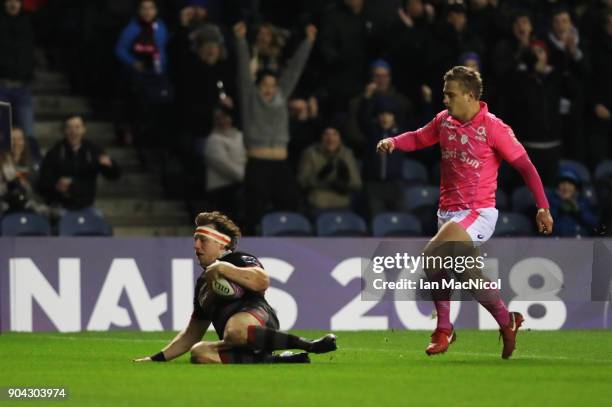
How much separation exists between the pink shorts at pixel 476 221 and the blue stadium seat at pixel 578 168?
26.2ft

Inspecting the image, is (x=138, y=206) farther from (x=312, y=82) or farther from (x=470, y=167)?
(x=470, y=167)

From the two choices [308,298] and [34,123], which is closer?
[308,298]

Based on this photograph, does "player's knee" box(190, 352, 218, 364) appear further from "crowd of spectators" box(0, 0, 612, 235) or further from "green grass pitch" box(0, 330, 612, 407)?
"crowd of spectators" box(0, 0, 612, 235)

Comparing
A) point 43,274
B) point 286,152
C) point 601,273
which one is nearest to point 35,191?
point 43,274

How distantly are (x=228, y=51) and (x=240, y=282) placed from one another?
9.03 metres

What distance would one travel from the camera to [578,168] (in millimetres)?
19844

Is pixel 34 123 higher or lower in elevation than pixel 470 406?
higher

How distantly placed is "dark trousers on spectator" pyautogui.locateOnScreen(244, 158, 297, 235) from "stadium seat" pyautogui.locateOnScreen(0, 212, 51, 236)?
2.43m

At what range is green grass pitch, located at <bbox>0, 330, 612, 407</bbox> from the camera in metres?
9.05

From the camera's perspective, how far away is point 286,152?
61.6 ft

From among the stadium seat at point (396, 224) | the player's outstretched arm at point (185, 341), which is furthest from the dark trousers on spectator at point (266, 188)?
the player's outstretched arm at point (185, 341)

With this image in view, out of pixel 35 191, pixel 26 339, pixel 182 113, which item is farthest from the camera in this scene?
pixel 182 113

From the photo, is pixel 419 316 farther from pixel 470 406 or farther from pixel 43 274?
pixel 470 406

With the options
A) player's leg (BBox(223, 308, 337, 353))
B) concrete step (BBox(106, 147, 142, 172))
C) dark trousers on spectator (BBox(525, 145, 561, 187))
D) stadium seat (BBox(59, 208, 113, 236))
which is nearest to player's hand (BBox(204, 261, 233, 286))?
player's leg (BBox(223, 308, 337, 353))
